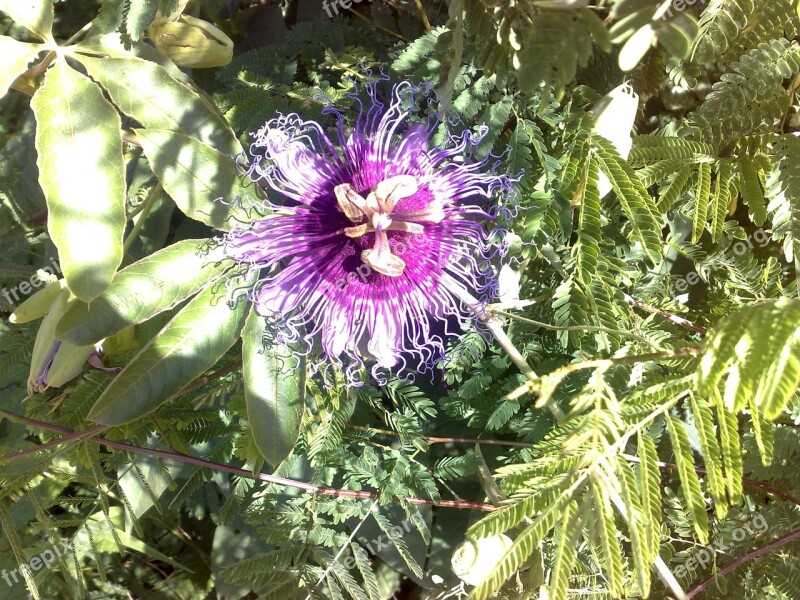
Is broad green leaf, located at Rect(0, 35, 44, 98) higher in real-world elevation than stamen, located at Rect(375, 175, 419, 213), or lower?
higher

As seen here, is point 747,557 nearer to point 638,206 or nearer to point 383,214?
point 638,206

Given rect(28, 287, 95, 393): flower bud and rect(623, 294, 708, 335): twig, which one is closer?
rect(28, 287, 95, 393): flower bud

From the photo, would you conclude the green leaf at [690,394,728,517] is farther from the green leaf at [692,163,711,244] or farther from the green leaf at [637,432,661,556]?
the green leaf at [692,163,711,244]

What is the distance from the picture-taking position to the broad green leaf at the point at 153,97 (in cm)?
92

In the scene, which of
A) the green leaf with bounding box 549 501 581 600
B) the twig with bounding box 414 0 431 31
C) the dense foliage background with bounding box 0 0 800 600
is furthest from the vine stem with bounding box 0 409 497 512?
the twig with bounding box 414 0 431 31

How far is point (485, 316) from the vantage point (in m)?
1.06

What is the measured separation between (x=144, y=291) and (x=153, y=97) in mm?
248

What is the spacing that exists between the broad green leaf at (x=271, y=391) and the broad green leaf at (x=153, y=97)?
26cm

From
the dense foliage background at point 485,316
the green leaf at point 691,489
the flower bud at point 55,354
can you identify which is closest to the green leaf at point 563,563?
the dense foliage background at point 485,316

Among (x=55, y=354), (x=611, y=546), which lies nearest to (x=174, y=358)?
(x=55, y=354)

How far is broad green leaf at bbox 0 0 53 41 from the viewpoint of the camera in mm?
890

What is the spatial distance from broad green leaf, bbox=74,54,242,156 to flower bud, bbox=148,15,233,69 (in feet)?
0.27

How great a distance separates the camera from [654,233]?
3.08ft

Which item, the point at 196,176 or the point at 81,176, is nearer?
the point at 81,176
